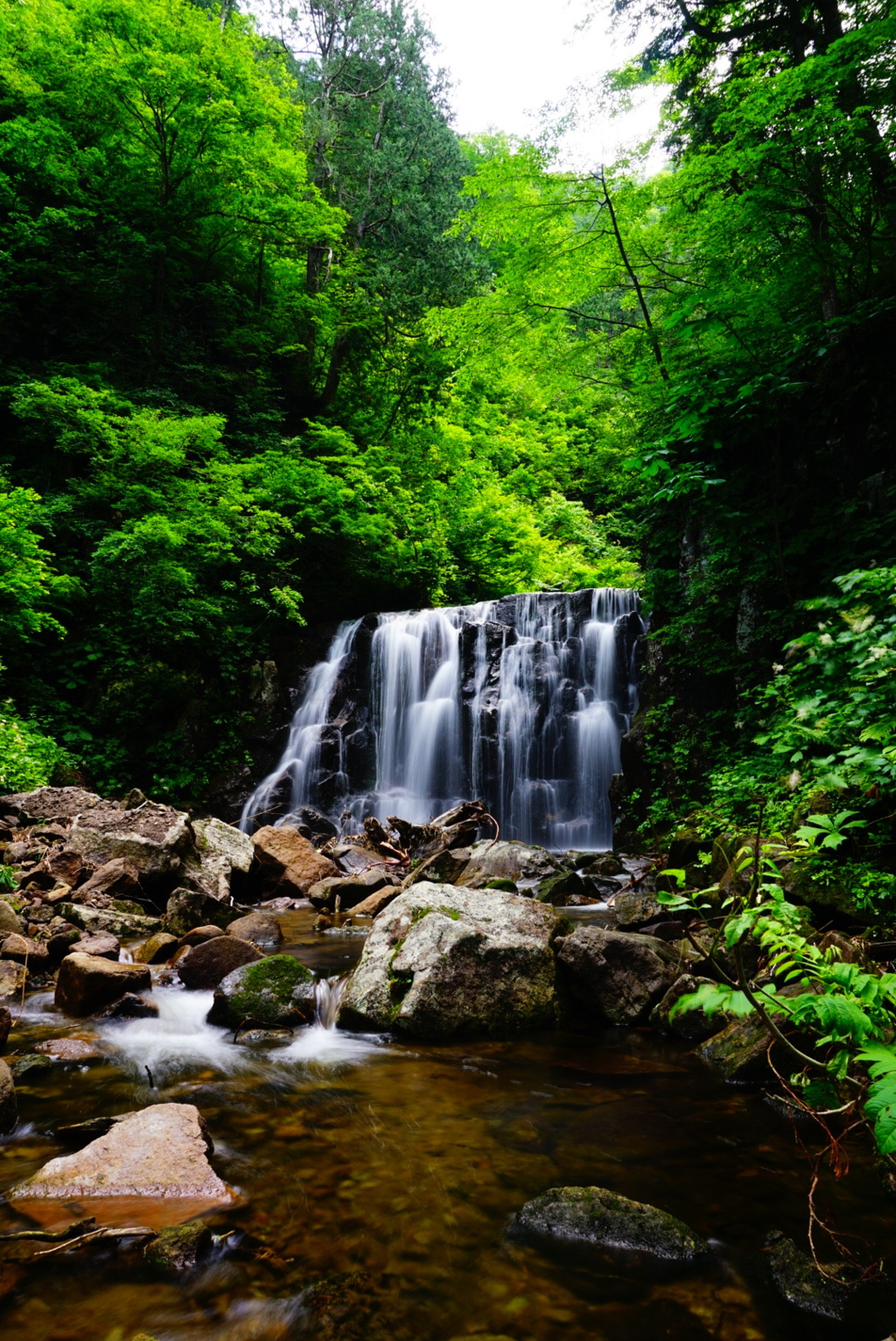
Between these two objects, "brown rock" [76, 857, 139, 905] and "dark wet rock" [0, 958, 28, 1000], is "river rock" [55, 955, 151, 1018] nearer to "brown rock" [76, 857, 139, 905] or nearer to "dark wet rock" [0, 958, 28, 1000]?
"dark wet rock" [0, 958, 28, 1000]

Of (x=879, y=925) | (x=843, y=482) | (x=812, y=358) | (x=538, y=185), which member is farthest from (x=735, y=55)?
(x=879, y=925)

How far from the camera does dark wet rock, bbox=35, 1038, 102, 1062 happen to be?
3988 mm

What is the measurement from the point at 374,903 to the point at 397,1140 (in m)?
4.66

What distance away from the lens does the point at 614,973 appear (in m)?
4.68

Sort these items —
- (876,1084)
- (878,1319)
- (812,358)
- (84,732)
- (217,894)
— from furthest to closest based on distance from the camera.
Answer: (84,732)
(217,894)
(812,358)
(878,1319)
(876,1084)

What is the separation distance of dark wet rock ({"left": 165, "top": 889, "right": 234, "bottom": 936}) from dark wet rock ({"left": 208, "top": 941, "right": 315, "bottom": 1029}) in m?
1.79

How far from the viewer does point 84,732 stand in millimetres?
12766

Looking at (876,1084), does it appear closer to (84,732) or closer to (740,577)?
(740,577)

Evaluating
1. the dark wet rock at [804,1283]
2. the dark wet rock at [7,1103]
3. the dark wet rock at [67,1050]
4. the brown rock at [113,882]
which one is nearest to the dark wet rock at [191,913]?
the brown rock at [113,882]

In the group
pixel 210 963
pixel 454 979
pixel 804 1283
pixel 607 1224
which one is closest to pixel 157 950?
pixel 210 963

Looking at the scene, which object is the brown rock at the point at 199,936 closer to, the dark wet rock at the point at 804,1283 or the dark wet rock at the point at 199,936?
the dark wet rock at the point at 199,936

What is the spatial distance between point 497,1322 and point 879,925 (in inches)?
123

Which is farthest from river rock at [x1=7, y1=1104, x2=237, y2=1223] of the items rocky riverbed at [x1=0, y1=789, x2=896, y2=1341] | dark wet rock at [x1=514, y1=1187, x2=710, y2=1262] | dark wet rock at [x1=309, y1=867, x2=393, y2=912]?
dark wet rock at [x1=309, y1=867, x2=393, y2=912]

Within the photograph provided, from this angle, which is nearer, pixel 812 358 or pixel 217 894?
pixel 812 358
